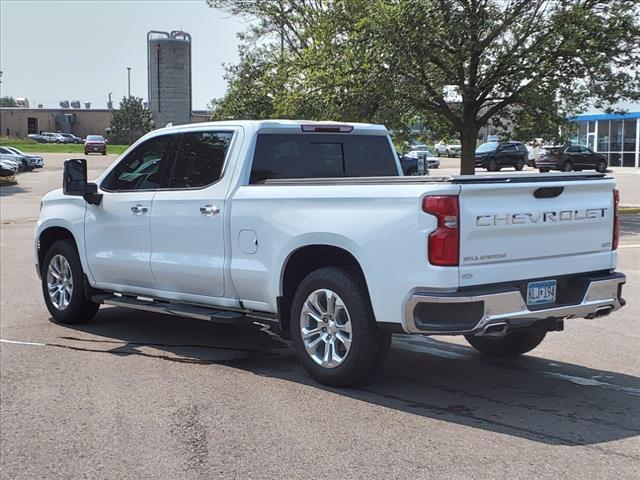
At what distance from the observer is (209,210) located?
22.5 feet

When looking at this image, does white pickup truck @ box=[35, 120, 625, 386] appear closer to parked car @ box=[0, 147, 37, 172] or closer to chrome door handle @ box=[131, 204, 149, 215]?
chrome door handle @ box=[131, 204, 149, 215]

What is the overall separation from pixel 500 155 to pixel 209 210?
41282mm

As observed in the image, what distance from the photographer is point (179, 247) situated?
23.5ft

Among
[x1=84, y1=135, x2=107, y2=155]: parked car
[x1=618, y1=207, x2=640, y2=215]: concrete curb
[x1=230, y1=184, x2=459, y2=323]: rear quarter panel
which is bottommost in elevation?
[x1=618, y1=207, x2=640, y2=215]: concrete curb

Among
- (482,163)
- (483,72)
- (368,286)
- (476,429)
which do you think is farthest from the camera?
(482,163)

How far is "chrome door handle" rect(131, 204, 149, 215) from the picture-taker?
298 inches

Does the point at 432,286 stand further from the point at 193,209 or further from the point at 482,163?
the point at 482,163

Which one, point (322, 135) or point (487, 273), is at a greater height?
point (322, 135)

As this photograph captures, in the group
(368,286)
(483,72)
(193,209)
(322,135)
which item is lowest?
(368,286)

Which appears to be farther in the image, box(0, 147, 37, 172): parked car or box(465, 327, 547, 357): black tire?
box(0, 147, 37, 172): parked car

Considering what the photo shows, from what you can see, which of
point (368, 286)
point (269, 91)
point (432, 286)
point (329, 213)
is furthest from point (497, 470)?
point (269, 91)

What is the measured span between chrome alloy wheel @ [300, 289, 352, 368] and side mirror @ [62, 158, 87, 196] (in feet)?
10.5

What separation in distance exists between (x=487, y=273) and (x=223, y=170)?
2.61 meters

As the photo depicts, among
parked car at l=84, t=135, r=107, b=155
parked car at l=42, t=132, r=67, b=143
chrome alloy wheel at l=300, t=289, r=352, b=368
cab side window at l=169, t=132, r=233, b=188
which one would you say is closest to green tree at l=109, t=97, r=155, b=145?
parked car at l=42, t=132, r=67, b=143
